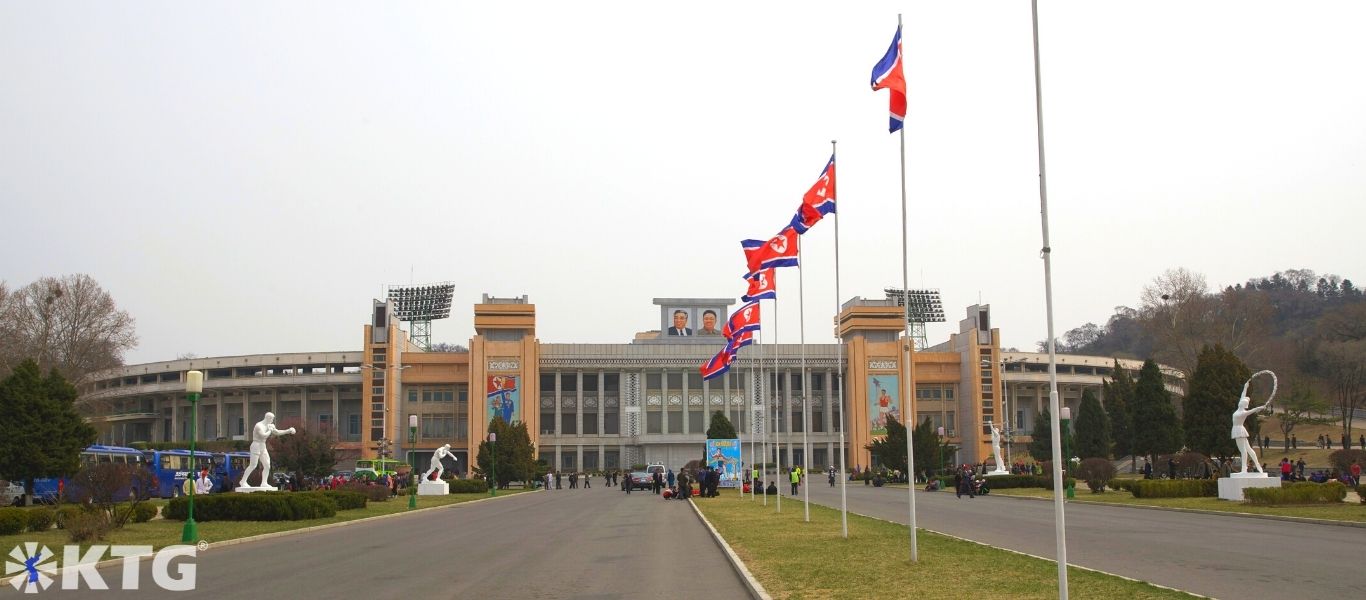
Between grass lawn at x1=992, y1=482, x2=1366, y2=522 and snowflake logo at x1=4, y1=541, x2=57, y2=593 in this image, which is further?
grass lawn at x1=992, y1=482, x2=1366, y2=522

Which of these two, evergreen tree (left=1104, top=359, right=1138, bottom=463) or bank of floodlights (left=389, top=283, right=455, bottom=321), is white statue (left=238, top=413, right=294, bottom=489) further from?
bank of floodlights (left=389, top=283, right=455, bottom=321)

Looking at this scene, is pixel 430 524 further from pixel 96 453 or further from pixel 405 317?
pixel 405 317

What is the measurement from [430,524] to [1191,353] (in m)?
65.4

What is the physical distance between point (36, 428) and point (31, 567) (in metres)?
17.9

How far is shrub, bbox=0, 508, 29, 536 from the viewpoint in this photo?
74.4 feet

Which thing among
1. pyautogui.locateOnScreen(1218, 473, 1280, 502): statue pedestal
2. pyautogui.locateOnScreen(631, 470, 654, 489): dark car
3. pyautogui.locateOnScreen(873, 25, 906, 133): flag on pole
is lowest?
pyautogui.locateOnScreen(631, 470, 654, 489): dark car

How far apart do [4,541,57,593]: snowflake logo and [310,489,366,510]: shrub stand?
13.5 m

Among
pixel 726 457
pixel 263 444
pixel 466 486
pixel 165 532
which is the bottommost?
pixel 466 486

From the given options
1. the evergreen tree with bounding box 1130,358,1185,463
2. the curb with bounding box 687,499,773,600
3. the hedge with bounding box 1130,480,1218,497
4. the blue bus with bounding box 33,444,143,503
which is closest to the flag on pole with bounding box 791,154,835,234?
the curb with bounding box 687,499,773,600

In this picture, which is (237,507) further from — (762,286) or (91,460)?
(91,460)

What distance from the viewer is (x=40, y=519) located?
23938mm

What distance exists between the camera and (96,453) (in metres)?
48.4

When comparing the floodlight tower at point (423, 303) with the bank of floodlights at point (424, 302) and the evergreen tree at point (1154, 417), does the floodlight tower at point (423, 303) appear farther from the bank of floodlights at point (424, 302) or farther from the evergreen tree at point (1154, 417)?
the evergreen tree at point (1154, 417)

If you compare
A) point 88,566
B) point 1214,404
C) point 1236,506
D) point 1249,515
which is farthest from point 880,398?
point 88,566
